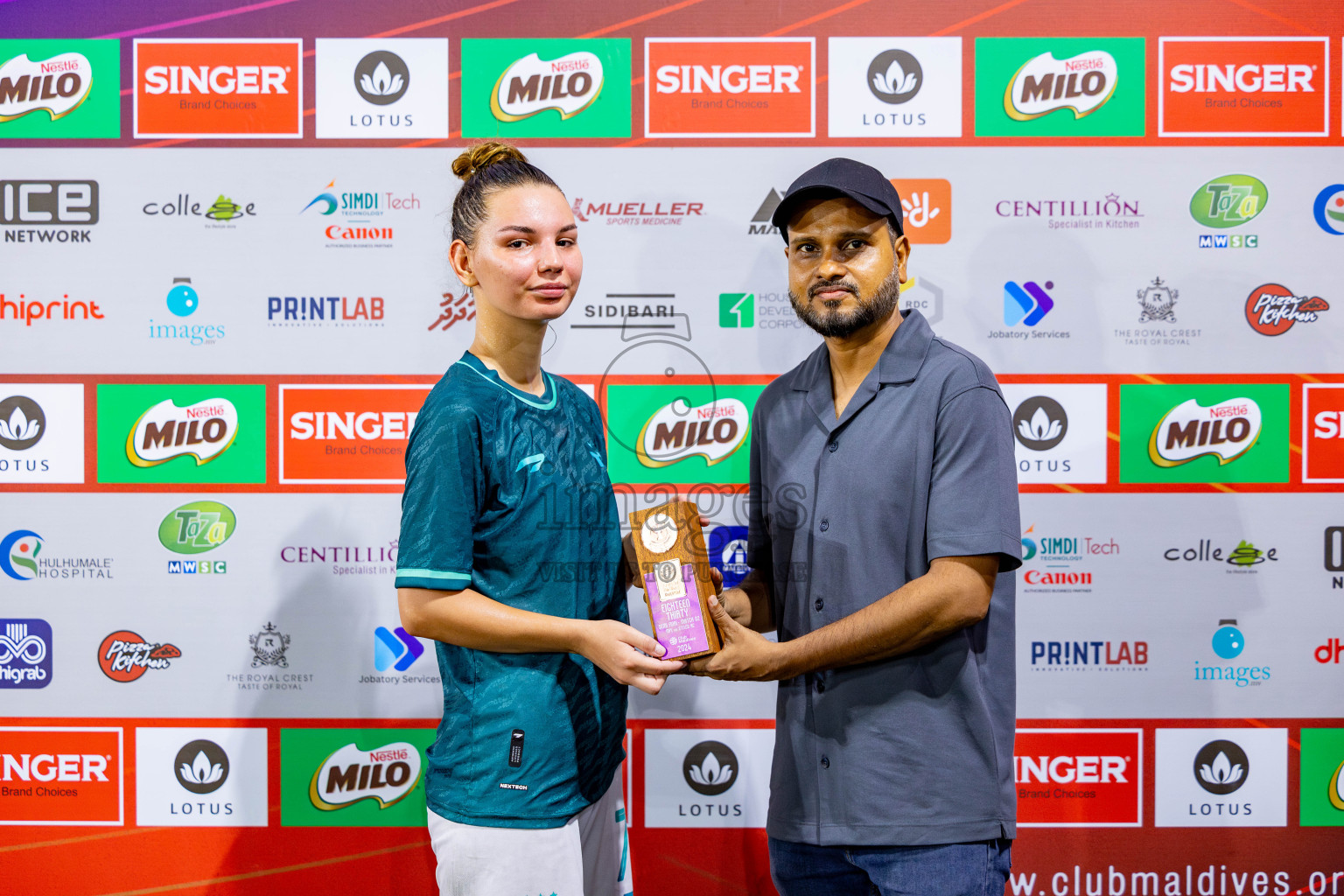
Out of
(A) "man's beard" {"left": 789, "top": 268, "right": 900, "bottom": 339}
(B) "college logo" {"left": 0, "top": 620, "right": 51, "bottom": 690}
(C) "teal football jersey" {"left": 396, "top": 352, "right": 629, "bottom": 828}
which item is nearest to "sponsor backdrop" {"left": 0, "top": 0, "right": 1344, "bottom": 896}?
(B) "college logo" {"left": 0, "top": 620, "right": 51, "bottom": 690}

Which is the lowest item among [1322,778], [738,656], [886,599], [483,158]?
[1322,778]

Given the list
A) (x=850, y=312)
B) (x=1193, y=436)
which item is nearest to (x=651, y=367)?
(x=850, y=312)

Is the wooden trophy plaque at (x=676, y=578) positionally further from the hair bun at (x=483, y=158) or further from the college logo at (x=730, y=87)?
the college logo at (x=730, y=87)

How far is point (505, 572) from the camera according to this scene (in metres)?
1.37

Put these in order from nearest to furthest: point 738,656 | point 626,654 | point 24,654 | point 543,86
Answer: point 626,654 → point 738,656 → point 543,86 → point 24,654

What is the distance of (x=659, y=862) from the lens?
2.44 m

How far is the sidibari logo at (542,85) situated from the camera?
234 cm

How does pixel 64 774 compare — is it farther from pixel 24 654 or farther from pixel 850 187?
pixel 850 187

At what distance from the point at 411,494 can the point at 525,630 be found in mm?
297

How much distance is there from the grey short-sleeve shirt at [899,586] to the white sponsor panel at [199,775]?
1788 millimetres

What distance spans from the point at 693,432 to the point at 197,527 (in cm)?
154

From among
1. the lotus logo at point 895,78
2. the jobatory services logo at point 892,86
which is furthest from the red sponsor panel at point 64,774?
the lotus logo at point 895,78

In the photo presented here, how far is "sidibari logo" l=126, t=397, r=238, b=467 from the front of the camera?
7.86ft

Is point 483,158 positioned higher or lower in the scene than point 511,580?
higher
